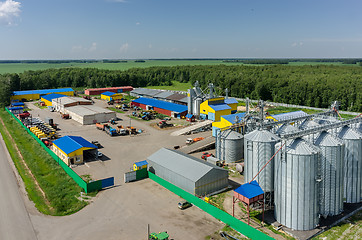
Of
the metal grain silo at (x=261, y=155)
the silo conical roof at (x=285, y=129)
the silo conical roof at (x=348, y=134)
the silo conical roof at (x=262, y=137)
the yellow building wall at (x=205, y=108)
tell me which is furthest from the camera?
the yellow building wall at (x=205, y=108)

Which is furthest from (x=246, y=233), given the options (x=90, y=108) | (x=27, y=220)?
(x=90, y=108)

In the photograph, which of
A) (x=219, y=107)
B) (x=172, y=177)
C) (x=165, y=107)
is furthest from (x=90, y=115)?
(x=172, y=177)

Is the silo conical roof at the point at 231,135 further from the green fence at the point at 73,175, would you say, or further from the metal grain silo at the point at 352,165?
the green fence at the point at 73,175

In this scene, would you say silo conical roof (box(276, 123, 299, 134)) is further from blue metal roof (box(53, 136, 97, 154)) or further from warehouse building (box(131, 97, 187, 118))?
warehouse building (box(131, 97, 187, 118))

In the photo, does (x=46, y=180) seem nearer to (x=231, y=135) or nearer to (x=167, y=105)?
(x=231, y=135)

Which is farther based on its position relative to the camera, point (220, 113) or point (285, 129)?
point (220, 113)

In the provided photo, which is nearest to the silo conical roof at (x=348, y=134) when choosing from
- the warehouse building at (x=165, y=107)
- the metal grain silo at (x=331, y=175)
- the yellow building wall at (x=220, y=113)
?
the metal grain silo at (x=331, y=175)
